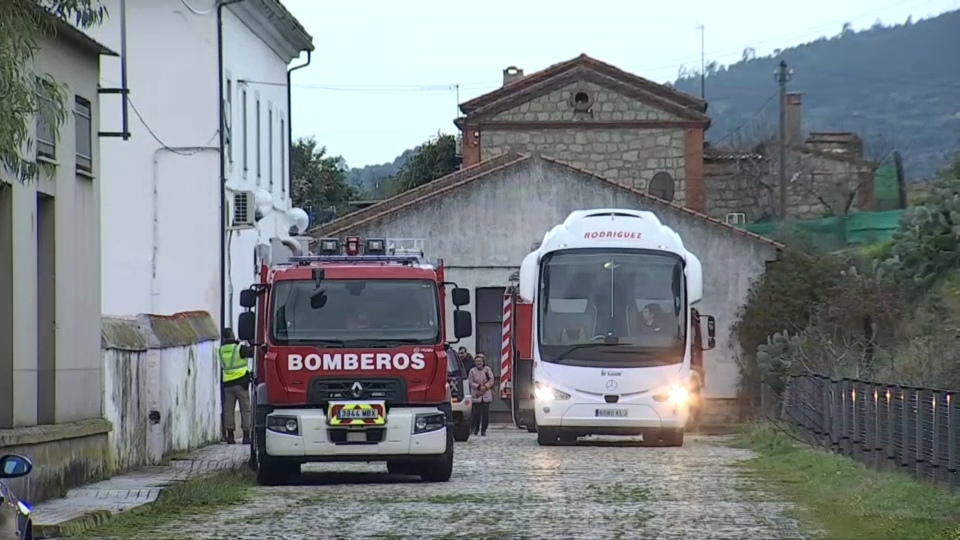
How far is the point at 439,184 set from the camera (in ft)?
156

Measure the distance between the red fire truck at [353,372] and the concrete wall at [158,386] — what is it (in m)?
2.01

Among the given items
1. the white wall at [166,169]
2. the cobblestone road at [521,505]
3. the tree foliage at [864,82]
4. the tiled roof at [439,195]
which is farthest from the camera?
the tree foliage at [864,82]

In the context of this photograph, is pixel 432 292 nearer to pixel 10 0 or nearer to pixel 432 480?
pixel 432 480

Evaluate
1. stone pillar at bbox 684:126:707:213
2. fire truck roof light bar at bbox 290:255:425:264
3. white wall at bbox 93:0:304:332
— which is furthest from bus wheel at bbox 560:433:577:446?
stone pillar at bbox 684:126:707:213

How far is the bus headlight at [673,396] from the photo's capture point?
2761 centimetres

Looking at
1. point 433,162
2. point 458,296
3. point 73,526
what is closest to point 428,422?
point 458,296

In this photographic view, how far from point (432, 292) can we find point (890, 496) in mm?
5791

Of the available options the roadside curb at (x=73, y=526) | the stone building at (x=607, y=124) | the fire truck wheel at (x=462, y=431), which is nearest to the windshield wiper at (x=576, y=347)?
the fire truck wheel at (x=462, y=431)

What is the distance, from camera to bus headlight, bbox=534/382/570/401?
27.9m

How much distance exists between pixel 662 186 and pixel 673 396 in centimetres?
2655

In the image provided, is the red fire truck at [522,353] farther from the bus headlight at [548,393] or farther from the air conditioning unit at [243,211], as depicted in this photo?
the air conditioning unit at [243,211]

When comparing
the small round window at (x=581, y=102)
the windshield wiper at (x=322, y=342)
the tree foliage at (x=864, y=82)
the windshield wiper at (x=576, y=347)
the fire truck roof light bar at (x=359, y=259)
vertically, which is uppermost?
the tree foliage at (x=864, y=82)

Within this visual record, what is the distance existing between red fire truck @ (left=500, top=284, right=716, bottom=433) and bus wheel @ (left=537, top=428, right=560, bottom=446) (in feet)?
3.28

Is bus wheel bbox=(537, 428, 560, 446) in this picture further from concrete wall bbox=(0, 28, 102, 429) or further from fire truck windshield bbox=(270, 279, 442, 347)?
concrete wall bbox=(0, 28, 102, 429)
